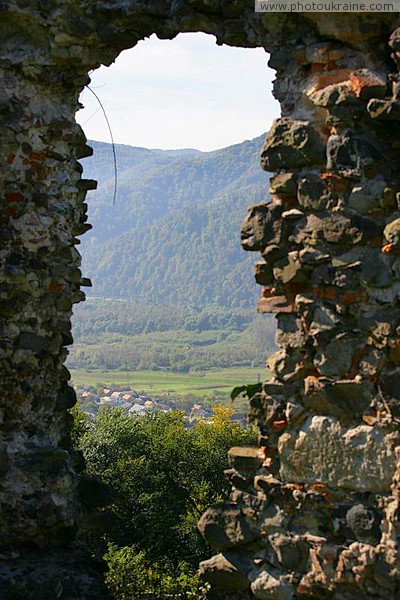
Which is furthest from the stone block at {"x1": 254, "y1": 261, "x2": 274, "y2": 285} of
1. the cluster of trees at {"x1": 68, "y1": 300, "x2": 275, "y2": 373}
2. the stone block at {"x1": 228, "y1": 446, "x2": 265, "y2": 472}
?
the cluster of trees at {"x1": 68, "y1": 300, "x2": 275, "y2": 373}

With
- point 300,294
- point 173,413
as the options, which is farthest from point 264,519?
point 173,413

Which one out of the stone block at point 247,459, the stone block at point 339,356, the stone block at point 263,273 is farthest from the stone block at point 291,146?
the stone block at point 247,459

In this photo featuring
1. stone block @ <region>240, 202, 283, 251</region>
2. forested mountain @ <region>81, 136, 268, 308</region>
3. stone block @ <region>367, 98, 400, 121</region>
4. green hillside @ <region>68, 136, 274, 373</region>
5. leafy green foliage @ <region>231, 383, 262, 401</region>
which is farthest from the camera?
forested mountain @ <region>81, 136, 268, 308</region>

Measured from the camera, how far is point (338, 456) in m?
3.89

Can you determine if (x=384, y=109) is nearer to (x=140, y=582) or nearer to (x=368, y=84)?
(x=368, y=84)

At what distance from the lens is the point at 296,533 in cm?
400

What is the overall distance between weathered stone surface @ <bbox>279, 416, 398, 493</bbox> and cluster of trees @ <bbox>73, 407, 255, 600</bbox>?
1.84 metres

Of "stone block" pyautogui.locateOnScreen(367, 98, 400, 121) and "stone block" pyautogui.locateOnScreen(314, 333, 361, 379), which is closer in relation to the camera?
"stone block" pyautogui.locateOnScreen(367, 98, 400, 121)

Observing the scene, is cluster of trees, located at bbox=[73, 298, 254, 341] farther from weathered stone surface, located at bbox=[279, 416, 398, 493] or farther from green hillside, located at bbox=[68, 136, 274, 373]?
weathered stone surface, located at bbox=[279, 416, 398, 493]

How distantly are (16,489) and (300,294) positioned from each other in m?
2.36

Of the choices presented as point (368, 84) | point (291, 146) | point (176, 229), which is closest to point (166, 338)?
point (176, 229)

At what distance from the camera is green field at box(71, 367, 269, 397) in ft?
191

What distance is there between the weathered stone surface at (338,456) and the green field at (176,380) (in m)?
49.1

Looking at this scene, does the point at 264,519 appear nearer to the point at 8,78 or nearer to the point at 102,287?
the point at 8,78
